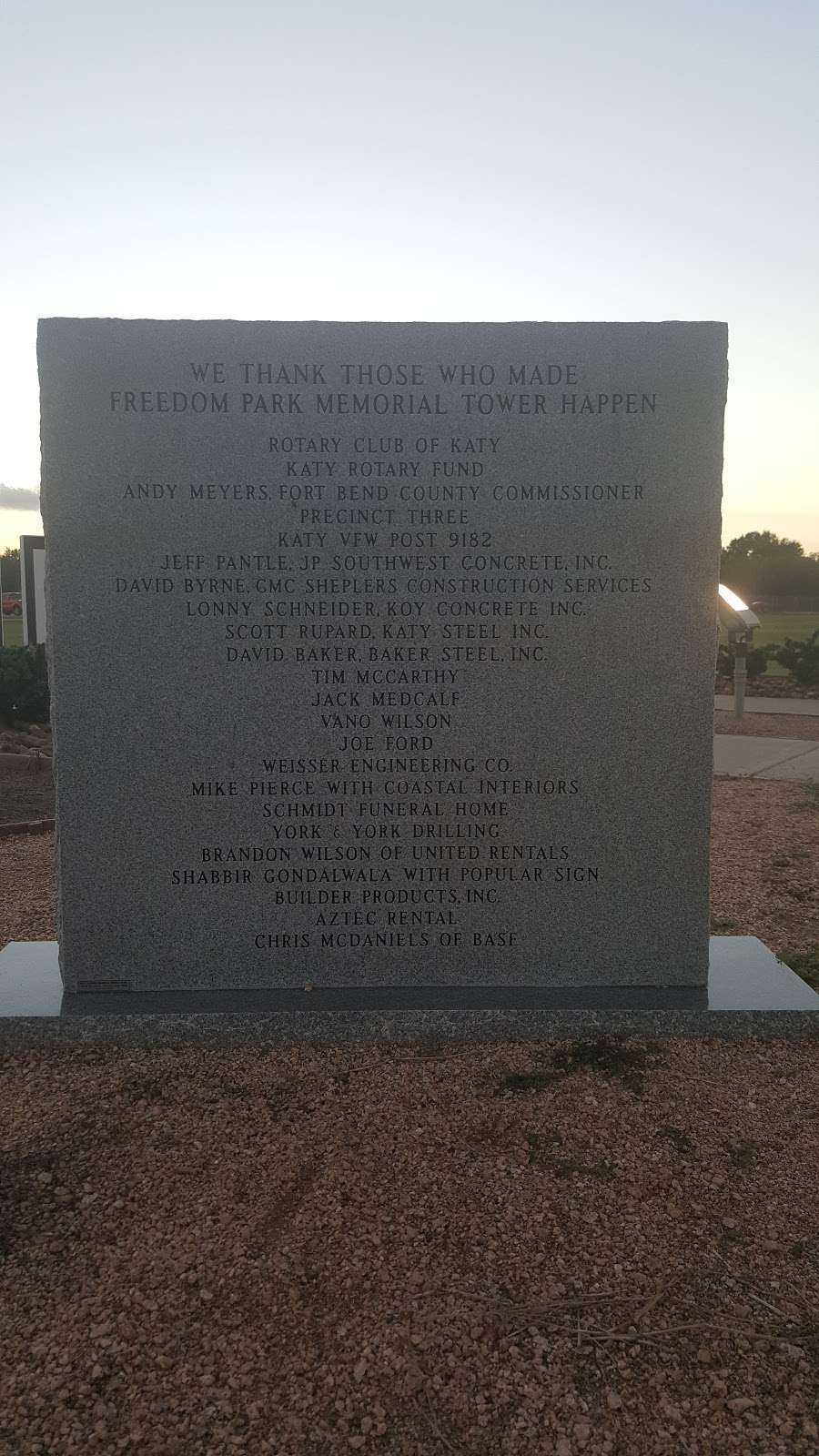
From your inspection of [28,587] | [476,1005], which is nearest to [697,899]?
[476,1005]

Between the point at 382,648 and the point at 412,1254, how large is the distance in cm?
222

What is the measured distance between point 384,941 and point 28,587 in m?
11.2

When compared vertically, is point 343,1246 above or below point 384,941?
below

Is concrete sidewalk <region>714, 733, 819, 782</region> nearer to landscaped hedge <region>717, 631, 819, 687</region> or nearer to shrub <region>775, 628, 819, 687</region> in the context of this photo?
landscaped hedge <region>717, 631, 819, 687</region>

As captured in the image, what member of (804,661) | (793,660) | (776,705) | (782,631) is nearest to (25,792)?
(776,705)

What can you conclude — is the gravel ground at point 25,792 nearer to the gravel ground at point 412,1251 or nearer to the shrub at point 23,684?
the shrub at point 23,684

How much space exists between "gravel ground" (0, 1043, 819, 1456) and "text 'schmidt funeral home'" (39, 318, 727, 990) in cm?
59

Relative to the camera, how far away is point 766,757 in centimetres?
1052

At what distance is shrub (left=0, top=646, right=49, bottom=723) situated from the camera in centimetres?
1095

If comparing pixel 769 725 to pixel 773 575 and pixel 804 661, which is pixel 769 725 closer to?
pixel 804 661

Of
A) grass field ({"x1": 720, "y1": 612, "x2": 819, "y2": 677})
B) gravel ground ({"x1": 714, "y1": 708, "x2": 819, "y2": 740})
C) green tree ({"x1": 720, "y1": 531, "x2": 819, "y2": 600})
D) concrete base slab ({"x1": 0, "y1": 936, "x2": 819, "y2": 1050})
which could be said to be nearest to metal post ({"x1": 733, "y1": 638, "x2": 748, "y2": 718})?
gravel ground ({"x1": 714, "y1": 708, "x2": 819, "y2": 740})

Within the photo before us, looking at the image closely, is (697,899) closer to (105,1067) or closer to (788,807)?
(105,1067)

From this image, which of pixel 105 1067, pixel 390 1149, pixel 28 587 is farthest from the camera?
pixel 28 587

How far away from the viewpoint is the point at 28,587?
532 inches
